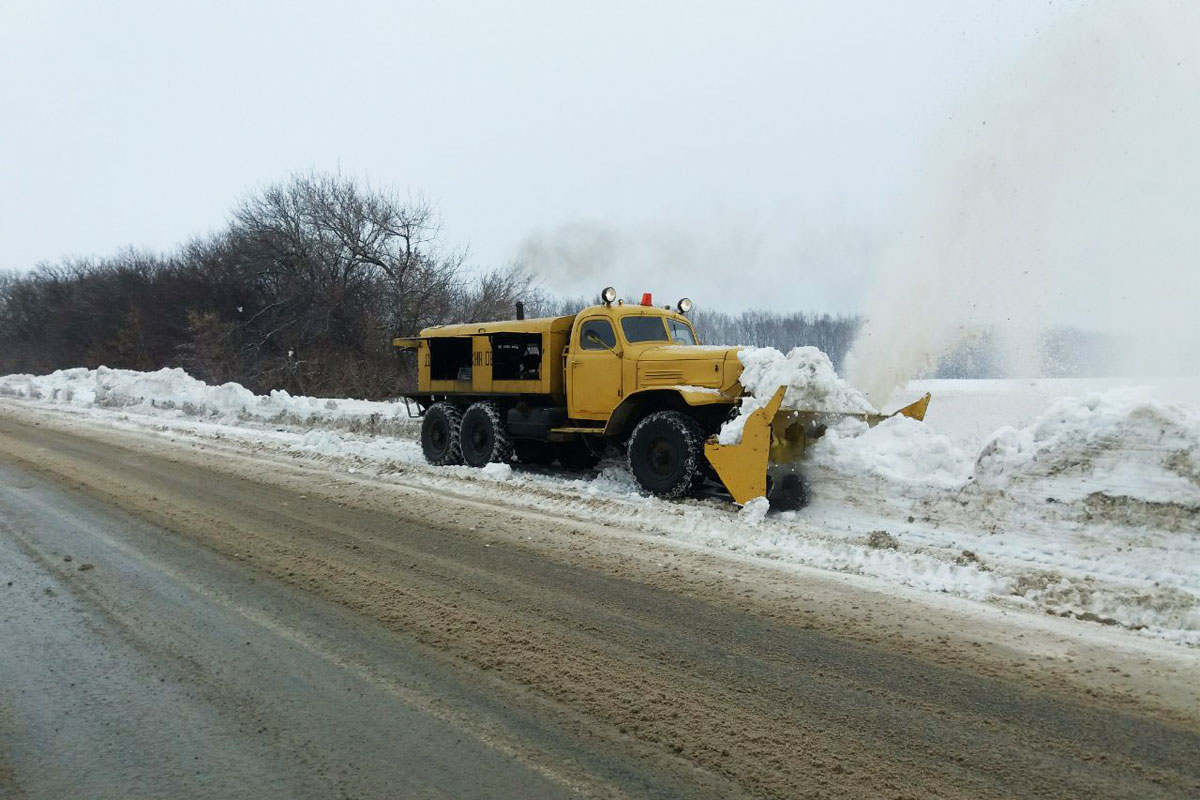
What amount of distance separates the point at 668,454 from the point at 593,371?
6.35ft

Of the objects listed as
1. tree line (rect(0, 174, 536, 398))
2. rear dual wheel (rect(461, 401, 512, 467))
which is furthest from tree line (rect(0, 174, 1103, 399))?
rear dual wheel (rect(461, 401, 512, 467))

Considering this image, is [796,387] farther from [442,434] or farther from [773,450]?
[442,434]

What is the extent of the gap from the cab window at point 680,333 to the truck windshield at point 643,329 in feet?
0.58

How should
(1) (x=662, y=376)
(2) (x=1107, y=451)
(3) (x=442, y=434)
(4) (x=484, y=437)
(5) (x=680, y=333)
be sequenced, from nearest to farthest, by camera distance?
1. (2) (x=1107, y=451)
2. (1) (x=662, y=376)
3. (5) (x=680, y=333)
4. (4) (x=484, y=437)
5. (3) (x=442, y=434)

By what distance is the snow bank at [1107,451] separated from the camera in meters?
6.09

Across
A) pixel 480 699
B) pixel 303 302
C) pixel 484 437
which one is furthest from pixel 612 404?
pixel 303 302

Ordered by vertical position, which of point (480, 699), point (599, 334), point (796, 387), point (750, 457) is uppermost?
point (599, 334)

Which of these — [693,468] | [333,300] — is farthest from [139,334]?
[693,468]

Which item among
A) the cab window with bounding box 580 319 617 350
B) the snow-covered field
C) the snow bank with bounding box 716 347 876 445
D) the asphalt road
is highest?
the cab window with bounding box 580 319 617 350

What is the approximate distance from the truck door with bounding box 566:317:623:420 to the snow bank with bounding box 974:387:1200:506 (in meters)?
4.64

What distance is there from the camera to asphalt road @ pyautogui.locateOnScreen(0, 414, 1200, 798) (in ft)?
9.29

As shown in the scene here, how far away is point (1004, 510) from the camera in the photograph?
6.84 meters

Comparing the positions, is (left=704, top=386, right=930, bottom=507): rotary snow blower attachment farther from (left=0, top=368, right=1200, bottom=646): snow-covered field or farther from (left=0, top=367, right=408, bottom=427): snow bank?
(left=0, top=367, right=408, bottom=427): snow bank

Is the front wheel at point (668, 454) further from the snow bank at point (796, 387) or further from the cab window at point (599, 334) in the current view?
the cab window at point (599, 334)
